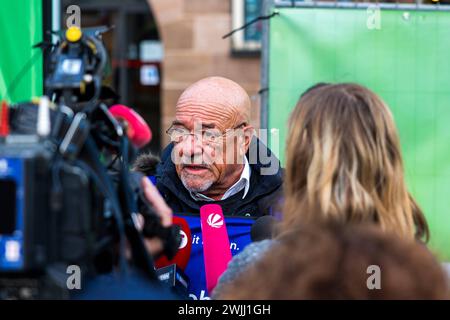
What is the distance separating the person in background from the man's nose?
1.52 m

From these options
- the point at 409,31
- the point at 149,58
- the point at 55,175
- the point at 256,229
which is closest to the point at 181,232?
the point at 256,229

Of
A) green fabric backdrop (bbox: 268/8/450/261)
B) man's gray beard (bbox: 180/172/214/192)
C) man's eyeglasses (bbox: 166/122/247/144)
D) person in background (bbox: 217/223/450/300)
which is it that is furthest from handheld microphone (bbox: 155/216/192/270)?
person in background (bbox: 217/223/450/300)

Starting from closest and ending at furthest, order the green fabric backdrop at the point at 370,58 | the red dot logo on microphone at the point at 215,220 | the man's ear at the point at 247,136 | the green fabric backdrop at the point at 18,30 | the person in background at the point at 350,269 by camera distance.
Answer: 1. the person in background at the point at 350,269
2. the red dot logo on microphone at the point at 215,220
3. the man's ear at the point at 247,136
4. the green fabric backdrop at the point at 18,30
5. the green fabric backdrop at the point at 370,58

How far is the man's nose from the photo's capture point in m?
3.17

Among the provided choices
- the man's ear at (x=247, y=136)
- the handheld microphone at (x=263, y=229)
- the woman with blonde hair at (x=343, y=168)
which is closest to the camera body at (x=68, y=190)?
the woman with blonde hair at (x=343, y=168)

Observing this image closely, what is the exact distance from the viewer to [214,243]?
3049mm

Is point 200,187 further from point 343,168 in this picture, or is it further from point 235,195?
point 343,168

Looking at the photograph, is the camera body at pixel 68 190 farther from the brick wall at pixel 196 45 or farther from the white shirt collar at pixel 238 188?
the brick wall at pixel 196 45

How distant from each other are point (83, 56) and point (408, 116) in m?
2.49

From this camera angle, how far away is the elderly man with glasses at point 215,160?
3191 mm

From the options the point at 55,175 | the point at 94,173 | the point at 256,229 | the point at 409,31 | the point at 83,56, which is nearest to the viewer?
the point at 55,175

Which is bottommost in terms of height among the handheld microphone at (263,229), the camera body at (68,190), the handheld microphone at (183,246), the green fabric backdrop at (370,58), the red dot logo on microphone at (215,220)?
the handheld microphone at (183,246)

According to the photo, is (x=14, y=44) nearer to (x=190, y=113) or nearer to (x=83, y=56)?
(x=190, y=113)

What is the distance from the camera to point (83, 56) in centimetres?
212
